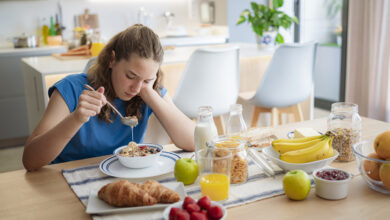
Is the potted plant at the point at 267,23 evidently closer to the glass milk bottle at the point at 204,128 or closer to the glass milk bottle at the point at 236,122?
the glass milk bottle at the point at 236,122

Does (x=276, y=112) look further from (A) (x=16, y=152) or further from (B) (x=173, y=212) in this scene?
(A) (x=16, y=152)

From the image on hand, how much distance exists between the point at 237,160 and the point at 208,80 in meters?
1.46

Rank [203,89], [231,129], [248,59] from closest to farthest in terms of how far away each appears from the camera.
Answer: [231,129]
[203,89]
[248,59]

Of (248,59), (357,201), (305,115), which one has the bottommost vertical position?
(305,115)

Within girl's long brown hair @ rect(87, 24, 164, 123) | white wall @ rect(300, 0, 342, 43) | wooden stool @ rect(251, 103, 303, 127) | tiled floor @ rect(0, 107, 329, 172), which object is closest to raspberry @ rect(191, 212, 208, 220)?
girl's long brown hair @ rect(87, 24, 164, 123)

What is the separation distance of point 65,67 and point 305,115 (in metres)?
1.92

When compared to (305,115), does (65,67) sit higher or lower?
higher

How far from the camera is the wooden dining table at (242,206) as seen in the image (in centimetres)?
97

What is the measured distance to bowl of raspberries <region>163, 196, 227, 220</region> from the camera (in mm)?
834

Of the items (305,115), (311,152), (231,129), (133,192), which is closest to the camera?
(133,192)

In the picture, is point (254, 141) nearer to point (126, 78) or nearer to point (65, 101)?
point (126, 78)

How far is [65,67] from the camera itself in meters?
2.61

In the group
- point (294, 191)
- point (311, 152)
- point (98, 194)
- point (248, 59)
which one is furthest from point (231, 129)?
point (248, 59)

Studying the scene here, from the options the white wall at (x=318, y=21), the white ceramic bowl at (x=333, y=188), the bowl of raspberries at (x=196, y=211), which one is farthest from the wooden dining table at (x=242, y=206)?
the white wall at (x=318, y=21)
